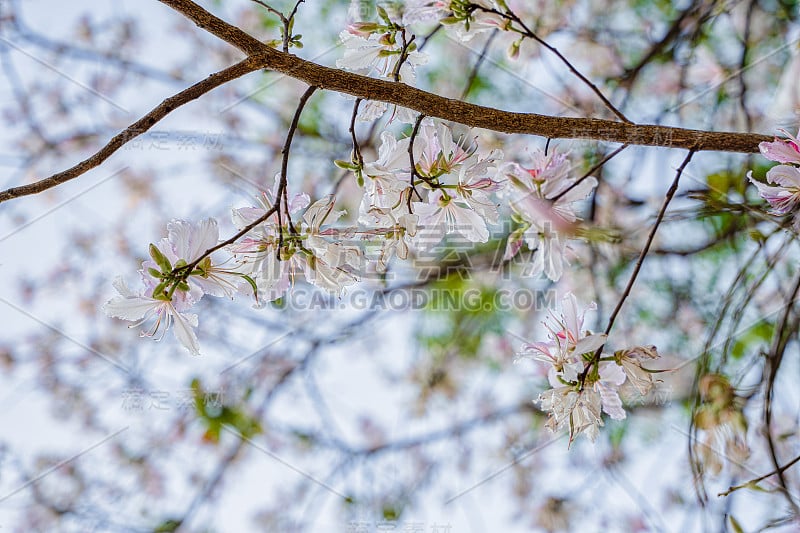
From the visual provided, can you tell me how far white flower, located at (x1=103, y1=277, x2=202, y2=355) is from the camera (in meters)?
0.49

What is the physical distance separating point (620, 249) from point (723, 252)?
31 centimetres

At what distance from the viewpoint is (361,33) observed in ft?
1.78

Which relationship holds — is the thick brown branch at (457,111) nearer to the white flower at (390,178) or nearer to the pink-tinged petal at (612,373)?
the white flower at (390,178)

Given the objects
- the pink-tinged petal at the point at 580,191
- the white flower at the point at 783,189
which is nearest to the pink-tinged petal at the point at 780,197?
the white flower at the point at 783,189

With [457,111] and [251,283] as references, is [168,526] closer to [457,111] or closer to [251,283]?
[251,283]

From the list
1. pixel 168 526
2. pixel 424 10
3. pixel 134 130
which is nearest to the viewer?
pixel 134 130

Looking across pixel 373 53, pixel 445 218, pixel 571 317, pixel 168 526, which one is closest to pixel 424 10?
pixel 373 53

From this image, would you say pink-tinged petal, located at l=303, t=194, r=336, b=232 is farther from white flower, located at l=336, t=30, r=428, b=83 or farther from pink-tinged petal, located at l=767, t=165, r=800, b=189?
pink-tinged petal, located at l=767, t=165, r=800, b=189

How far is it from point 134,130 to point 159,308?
15 cm

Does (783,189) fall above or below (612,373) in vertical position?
above

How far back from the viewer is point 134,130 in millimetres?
424

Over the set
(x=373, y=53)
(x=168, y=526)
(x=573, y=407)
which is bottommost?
(x=573, y=407)

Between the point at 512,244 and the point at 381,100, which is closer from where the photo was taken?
the point at 381,100

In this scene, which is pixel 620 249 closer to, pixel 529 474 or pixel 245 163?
pixel 529 474
